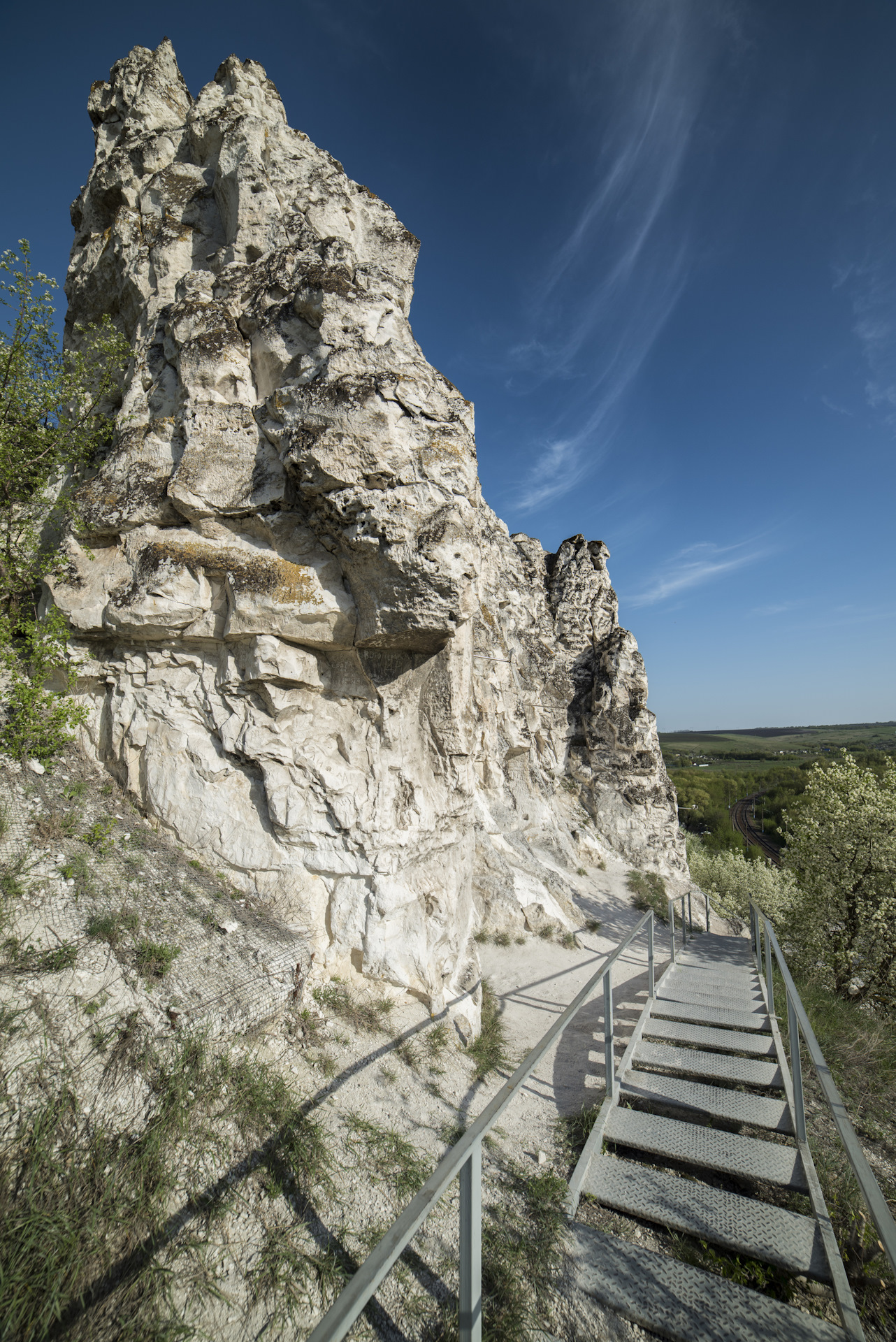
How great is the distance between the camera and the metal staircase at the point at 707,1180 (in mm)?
2969

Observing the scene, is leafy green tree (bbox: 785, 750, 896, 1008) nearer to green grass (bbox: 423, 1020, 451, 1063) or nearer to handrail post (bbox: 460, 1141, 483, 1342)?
green grass (bbox: 423, 1020, 451, 1063)

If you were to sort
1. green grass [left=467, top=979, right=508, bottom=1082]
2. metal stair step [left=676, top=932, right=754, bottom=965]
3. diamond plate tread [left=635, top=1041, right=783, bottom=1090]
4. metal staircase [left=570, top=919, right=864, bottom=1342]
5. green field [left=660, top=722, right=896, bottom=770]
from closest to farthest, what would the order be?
metal staircase [left=570, top=919, right=864, bottom=1342] < diamond plate tread [left=635, top=1041, right=783, bottom=1090] < green grass [left=467, top=979, right=508, bottom=1082] < metal stair step [left=676, top=932, right=754, bottom=965] < green field [left=660, top=722, right=896, bottom=770]

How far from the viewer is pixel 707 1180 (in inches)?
178

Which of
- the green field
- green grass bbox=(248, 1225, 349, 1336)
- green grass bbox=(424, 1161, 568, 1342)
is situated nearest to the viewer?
green grass bbox=(424, 1161, 568, 1342)

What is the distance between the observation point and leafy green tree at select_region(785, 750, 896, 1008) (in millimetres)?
11609

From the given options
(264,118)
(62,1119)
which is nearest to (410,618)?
(62,1119)

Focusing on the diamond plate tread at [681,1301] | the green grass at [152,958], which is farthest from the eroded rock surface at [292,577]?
the diamond plate tread at [681,1301]

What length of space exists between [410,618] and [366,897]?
11.7ft

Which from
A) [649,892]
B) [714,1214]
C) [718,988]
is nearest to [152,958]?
[714,1214]

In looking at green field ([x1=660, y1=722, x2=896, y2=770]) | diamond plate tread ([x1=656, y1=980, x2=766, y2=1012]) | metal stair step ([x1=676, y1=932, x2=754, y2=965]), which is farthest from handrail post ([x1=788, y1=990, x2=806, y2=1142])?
green field ([x1=660, y1=722, x2=896, y2=770])

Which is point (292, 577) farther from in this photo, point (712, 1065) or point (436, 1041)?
point (712, 1065)

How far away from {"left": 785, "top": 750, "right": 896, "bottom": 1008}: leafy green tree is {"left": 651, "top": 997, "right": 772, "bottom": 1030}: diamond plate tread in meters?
6.93

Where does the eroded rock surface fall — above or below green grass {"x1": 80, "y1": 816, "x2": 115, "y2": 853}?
above

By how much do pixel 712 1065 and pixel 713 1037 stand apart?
683 millimetres
